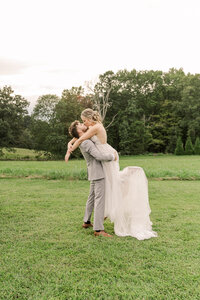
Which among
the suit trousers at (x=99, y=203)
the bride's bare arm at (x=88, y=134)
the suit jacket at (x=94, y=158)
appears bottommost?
the suit trousers at (x=99, y=203)

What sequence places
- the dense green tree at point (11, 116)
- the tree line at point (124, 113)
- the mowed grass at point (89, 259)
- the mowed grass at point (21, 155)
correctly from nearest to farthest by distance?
the mowed grass at point (89, 259), the mowed grass at point (21, 155), the tree line at point (124, 113), the dense green tree at point (11, 116)

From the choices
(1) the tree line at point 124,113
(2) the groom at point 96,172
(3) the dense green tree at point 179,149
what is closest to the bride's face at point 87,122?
(2) the groom at point 96,172

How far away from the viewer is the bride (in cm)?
495

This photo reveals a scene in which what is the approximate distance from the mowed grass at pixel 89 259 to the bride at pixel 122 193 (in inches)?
12.3

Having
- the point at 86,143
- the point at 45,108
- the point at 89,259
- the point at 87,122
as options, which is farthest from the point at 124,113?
the point at 89,259

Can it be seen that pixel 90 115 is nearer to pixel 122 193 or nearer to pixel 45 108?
pixel 122 193

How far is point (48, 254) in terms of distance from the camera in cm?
402

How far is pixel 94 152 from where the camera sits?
16.1ft

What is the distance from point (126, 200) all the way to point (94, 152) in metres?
1.05

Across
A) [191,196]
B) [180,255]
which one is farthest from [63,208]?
[191,196]

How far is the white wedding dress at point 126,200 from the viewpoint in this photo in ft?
16.3

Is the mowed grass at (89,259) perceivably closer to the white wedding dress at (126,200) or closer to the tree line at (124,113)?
the white wedding dress at (126,200)

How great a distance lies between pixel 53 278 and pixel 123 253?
1175 millimetres

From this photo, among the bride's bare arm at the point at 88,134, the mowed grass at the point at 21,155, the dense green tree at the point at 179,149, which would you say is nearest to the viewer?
the bride's bare arm at the point at 88,134
